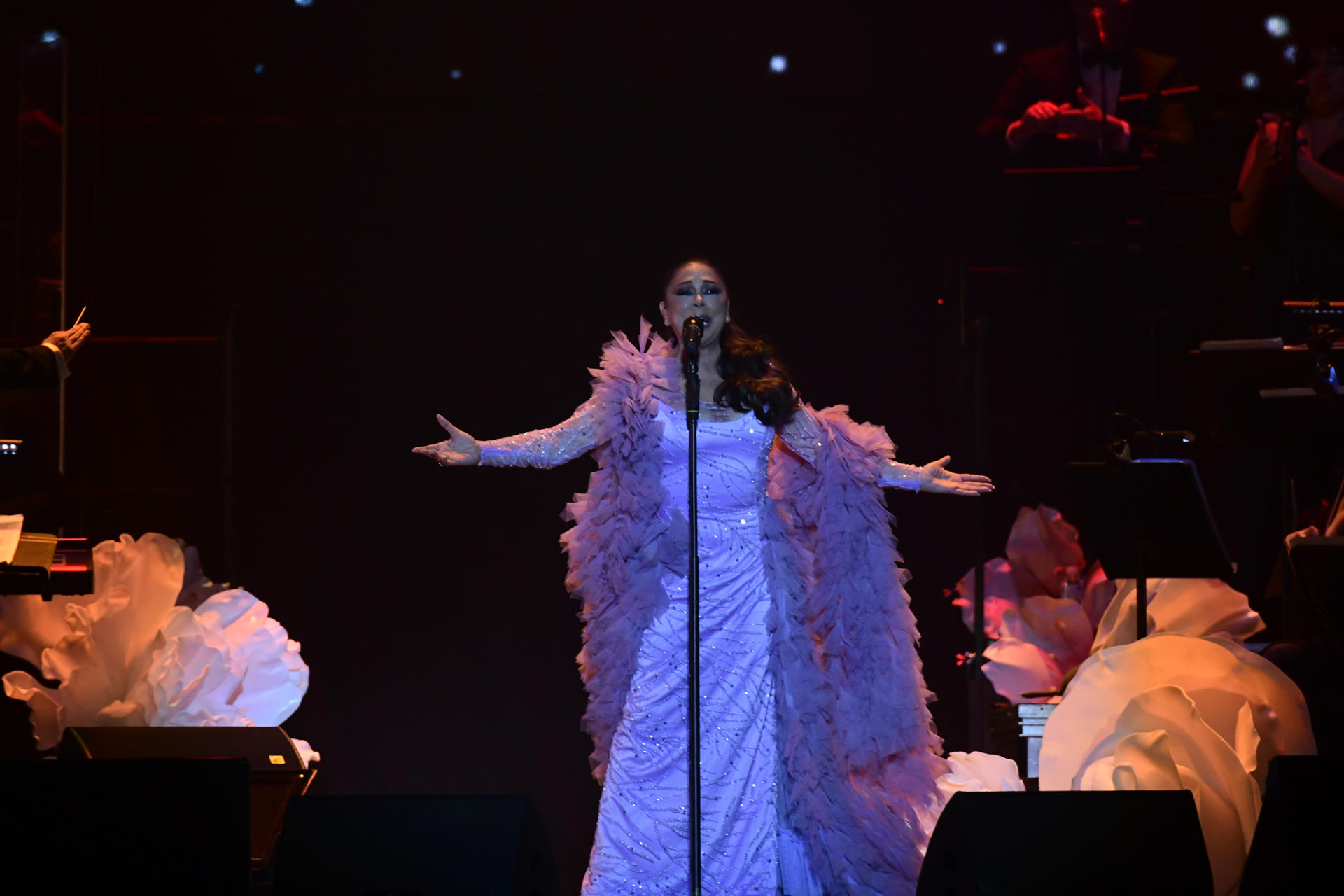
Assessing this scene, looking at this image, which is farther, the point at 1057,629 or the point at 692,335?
the point at 1057,629

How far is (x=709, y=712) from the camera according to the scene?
2996mm

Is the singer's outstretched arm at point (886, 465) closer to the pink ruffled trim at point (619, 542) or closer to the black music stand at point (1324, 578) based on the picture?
the pink ruffled trim at point (619, 542)

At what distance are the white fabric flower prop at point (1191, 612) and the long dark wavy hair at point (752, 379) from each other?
88 centimetres

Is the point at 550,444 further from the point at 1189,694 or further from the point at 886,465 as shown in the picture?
the point at 1189,694

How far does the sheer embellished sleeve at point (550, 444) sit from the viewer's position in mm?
2994

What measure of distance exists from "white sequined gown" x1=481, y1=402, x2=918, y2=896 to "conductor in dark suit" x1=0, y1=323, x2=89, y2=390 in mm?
993

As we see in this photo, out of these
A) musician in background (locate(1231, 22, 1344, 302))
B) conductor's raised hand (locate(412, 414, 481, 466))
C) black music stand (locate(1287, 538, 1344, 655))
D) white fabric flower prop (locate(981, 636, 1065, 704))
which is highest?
musician in background (locate(1231, 22, 1344, 302))

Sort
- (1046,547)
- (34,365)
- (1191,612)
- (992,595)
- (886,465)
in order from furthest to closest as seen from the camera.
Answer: (992,595) < (1046,547) < (886,465) < (34,365) < (1191,612)

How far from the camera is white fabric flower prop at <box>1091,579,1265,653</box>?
2.76 metres

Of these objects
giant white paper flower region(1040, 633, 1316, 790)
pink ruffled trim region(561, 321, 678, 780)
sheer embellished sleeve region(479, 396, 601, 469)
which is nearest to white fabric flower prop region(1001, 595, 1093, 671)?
pink ruffled trim region(561, 321, 678, 780)

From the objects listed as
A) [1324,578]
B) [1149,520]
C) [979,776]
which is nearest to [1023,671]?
[979,776]

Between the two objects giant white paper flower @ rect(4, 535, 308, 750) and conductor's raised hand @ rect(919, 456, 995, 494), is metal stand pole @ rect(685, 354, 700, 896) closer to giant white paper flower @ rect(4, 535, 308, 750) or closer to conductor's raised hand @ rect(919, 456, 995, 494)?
conductor's raised hand @ rect(919, 456, 995, 494)

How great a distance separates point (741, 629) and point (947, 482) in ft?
1.97

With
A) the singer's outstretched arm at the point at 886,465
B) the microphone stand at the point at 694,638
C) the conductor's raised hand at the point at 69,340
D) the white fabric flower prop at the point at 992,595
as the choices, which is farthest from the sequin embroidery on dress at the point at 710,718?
the conductor's raised hand at the point at 69,340
